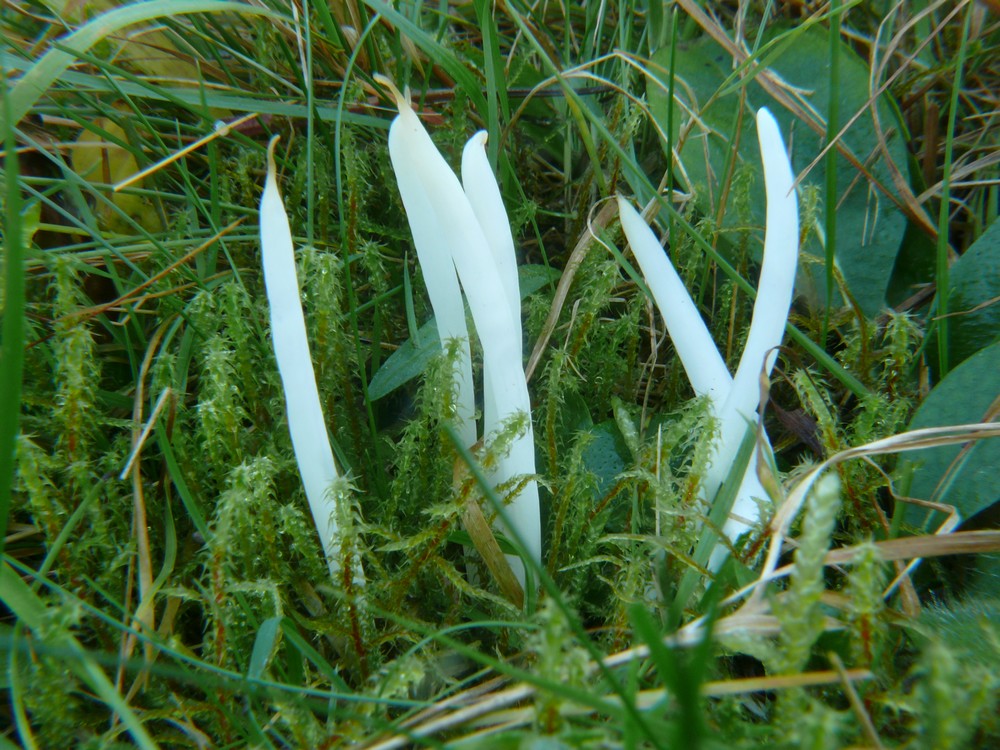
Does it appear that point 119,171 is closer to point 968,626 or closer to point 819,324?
point 819,324

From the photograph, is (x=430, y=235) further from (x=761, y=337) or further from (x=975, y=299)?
(x=975, y=299)

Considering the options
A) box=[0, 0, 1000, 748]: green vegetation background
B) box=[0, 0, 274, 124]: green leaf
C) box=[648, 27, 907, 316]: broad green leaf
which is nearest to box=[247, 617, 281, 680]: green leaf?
box=[0, 0, 1000, 748]: green vegetation background

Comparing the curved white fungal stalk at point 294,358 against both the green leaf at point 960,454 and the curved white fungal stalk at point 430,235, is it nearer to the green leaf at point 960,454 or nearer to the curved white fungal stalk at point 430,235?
the curved white fungal stalk at point 430,235

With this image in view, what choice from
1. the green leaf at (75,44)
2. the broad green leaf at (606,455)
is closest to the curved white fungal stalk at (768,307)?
the broad green leaf at (606,455)

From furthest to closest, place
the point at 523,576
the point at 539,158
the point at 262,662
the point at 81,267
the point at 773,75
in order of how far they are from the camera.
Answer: the point at 539,158 → the point at 773,75 → the point at 81,267 → the point at 523,576 → the point at 262,662

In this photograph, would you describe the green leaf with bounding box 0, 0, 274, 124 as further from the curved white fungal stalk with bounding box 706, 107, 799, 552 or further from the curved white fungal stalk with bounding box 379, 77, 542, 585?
the curved white fungal stalk with bounding box 706, 107, 799, 552

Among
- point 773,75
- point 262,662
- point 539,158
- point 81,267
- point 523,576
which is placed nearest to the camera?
point 262,662

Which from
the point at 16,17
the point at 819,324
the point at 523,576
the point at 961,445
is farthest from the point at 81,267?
the point at 961,445
